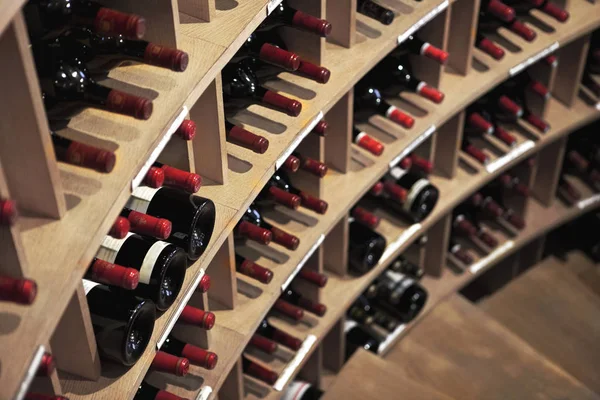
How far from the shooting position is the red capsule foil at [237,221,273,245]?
6.39 ft

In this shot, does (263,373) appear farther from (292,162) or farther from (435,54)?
(435,54)

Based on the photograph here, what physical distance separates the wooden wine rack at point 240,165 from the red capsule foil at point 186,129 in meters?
0.08

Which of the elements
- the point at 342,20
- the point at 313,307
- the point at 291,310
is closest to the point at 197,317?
the point at 291,310

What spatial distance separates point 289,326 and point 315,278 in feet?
0.57

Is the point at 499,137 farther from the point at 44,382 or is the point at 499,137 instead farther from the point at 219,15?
the point at 44,382

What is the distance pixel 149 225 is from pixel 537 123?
1.82 m

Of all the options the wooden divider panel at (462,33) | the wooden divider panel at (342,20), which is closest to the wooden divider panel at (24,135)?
the wooden divider panel at (342,20)

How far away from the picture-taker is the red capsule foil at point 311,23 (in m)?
1.86

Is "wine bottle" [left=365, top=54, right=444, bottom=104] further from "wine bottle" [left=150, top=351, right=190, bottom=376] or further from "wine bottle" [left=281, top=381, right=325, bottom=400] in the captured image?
"wine bottle" [left=150, top=351, right=190, bottom=376]

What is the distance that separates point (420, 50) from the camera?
2418mm

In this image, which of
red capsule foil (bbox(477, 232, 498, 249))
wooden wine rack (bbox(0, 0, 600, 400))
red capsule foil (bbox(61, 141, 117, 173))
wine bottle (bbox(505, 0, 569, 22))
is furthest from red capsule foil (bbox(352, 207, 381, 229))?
red capsule foil (bbox(61, 141, 117, 173))

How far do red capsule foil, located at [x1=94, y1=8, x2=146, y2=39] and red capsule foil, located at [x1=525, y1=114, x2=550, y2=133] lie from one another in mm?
1906

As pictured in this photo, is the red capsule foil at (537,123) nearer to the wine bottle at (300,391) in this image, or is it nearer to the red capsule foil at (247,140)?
the wine bottle at (300,391)

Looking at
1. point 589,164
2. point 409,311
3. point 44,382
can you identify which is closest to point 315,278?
point 409,311
